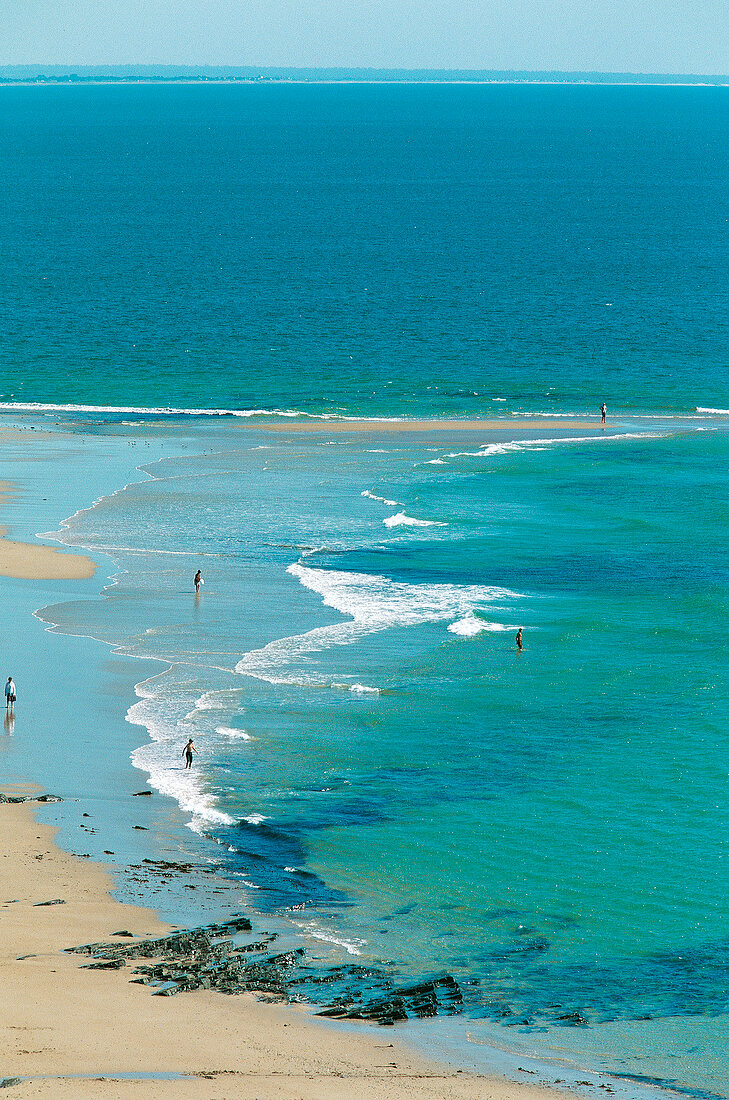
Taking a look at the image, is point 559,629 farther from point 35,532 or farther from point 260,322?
point 260,322

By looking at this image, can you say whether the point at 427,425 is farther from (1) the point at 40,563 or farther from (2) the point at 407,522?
(1) the point at 40,563

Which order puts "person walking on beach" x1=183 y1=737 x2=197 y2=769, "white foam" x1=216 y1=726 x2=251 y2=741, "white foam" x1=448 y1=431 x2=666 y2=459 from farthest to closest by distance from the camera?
1. "white foam" x1=448 y1=431 x2=666 y2=459
2. "white foam" x1=216 y1=726 x2=251 y2=741
3. "person walking on beach" x1=183 y1=737 x2=197 y2=769

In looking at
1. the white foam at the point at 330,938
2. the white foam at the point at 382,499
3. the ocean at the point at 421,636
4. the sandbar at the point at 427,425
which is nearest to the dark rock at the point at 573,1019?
the ocean at the point at 421,636

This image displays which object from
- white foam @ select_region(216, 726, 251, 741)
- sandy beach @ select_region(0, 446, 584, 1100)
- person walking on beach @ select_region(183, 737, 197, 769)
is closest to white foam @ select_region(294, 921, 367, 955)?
sandy beach @ select_region(0, 446, 584, 1100)

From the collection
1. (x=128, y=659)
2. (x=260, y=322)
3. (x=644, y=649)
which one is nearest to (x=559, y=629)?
(x=644, y=649)

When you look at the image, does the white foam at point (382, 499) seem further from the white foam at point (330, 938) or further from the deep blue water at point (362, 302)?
the white foam at point (330, 938)

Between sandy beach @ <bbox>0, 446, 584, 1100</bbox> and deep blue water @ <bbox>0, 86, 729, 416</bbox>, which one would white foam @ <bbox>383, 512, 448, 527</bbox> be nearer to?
deep blue water @ <bbox>0, 86, 729, 416</bbox>
